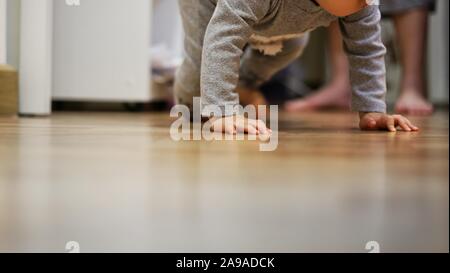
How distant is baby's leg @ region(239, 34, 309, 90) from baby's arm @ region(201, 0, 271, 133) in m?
0.31

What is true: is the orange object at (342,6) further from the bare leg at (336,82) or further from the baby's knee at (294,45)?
the bare leg at (336,82)

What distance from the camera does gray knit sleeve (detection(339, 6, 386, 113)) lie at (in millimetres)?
925

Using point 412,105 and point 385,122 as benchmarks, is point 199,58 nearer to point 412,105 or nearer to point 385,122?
point 385,122

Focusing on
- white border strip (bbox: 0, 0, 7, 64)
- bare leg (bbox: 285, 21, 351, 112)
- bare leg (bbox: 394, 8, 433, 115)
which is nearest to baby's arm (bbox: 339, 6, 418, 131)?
white border strip (bbox: 0, 0, 7, 64)

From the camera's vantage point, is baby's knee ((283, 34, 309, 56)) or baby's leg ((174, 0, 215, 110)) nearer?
baby's leg ((174, 0, 215, 110))

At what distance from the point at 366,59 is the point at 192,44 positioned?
0.30m

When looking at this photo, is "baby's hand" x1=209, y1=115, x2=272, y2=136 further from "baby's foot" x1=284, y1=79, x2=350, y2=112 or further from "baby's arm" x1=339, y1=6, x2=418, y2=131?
"baby's foot" x1=284, y1=79, x2=350, y2=112

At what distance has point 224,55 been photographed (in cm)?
84

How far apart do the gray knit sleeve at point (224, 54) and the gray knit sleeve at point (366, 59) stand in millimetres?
162

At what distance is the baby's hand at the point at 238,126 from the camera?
0.80 meters

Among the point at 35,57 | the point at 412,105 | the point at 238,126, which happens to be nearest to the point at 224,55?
the point at 238,126

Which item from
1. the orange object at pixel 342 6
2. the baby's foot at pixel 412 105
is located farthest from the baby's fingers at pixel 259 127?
the baby's foot at pixel 412 105
